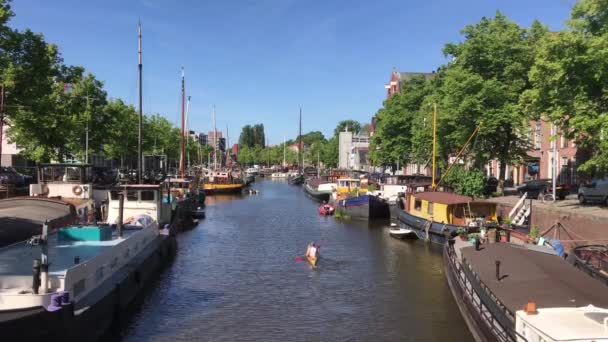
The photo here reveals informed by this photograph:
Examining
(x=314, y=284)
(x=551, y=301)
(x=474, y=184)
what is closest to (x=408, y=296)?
(x=314, y=284)

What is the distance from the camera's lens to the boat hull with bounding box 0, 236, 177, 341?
38.5 ft

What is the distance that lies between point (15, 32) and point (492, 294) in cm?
3428

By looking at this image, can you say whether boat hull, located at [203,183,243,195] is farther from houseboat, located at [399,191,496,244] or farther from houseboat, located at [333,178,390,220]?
houseboat, located at [399,191,496,244]

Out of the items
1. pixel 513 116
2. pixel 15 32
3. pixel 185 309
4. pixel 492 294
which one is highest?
pixel 15 32

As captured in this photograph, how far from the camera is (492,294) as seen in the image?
49.5 feet

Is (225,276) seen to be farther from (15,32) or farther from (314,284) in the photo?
(15,32)

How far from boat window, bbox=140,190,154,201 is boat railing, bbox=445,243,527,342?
695 inches

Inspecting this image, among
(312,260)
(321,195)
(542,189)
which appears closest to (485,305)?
(312,260)

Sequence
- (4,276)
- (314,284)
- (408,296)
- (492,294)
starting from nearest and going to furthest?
(4,276), (492,294), (408,296), (314,284)

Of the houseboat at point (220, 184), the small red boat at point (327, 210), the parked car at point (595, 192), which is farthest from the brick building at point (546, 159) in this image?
the houseboat at point (220, 184)

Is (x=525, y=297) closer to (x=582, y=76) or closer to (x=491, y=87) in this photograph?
(x=582, y=76)

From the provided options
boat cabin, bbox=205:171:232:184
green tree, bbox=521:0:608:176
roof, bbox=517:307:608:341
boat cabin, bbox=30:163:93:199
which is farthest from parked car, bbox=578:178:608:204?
boat cabin, bbox=205:171:232:184

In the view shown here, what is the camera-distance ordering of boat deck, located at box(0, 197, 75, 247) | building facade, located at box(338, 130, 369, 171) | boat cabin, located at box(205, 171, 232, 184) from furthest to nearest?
building facade, located at box(338, 130, 369, 171) < boat cabin, located at box(205, 171, 232, 184) < boat deck, located at box(0, 197, 75, 247)

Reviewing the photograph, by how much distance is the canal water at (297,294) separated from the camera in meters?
18.2
